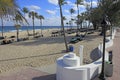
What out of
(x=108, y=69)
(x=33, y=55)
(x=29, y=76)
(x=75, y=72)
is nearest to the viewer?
(x=75, y=72)

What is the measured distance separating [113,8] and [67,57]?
2275 centimetres

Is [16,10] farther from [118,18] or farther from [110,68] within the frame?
[118,18]

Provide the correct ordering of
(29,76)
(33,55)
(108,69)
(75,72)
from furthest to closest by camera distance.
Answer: (33,55) < (29,76) < (108,69) < (75,72)

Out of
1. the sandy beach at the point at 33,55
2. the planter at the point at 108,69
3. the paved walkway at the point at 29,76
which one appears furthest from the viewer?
the sandy beach at the point at 33,55

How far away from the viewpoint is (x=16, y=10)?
8148mm

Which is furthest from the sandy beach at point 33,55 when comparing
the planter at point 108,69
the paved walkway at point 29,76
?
the planter at point 108,69

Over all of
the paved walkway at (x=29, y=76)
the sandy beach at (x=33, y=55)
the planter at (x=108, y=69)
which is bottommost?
the paved walkway at (x=29, y=76)

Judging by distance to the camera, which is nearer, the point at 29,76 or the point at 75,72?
the point at 75,72

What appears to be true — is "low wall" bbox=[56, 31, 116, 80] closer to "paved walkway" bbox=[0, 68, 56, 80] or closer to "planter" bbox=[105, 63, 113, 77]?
"planter" bbox=[105, 63, 113, 77]

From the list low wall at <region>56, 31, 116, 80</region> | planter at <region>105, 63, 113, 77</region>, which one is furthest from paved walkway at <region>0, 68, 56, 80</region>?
planter at <region>105, 63, 113, 77</region>

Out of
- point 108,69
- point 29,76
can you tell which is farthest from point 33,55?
point 108,69

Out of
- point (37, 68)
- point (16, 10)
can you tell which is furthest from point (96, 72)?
point (16, 10)

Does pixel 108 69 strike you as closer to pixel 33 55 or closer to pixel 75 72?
pixel 75 72

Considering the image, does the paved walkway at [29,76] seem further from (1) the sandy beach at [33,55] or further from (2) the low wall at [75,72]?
(2) the low wall at [75,72]
